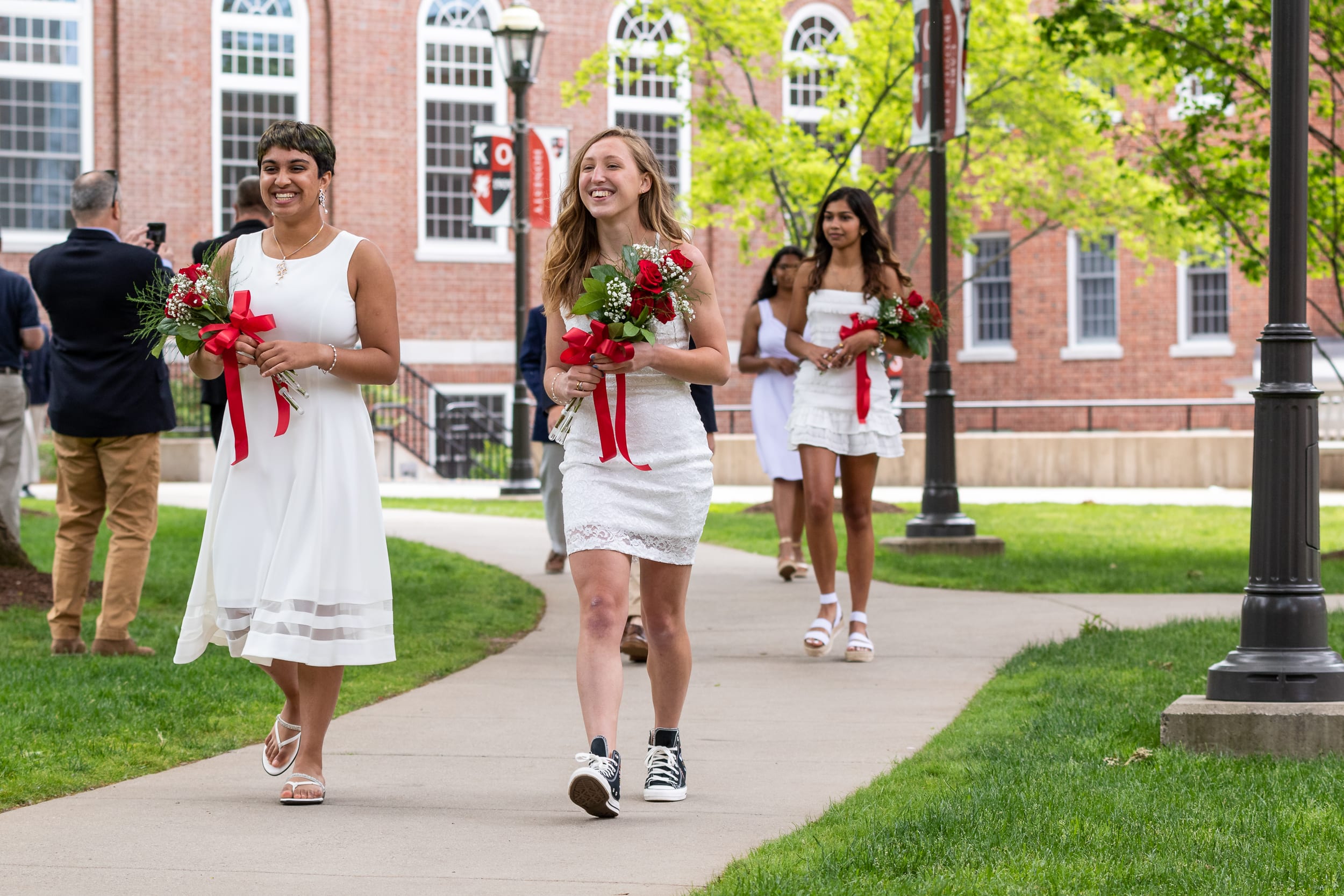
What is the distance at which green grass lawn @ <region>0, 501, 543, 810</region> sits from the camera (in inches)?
225

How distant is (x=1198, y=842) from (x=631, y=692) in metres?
3.48

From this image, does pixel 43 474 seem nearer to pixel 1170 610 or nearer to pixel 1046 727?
pixel 1170 610

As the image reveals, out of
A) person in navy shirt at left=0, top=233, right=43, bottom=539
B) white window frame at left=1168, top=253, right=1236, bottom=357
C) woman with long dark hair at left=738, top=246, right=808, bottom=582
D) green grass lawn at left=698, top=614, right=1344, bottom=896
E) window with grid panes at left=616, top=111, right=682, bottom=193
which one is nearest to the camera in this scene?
green grass lawn at left=698, top=614, right=1344, bottom=896

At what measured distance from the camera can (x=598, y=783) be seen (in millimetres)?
4777

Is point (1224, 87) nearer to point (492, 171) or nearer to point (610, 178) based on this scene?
point (610, 178)

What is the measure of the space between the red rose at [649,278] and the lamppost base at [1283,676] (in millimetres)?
2552

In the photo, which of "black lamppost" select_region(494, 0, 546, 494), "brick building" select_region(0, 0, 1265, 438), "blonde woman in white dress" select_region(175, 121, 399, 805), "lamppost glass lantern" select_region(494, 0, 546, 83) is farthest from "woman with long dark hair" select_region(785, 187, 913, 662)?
"brick building" select_region(0, 0, 1265, 438)

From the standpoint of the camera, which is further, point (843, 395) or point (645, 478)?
point (843, 395)

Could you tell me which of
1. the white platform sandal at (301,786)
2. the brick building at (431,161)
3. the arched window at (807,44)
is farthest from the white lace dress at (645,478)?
the arched window at (807,44)

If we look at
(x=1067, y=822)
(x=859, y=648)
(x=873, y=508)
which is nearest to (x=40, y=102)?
(x=873, y=508)

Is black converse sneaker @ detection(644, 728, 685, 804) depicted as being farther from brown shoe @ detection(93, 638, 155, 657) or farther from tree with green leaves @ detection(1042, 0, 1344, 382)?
tree with green leaves @ detection(1042, 0, 1344, 382)

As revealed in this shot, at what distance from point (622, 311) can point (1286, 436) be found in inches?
101

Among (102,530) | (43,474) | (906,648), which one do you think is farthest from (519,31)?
(906,648)

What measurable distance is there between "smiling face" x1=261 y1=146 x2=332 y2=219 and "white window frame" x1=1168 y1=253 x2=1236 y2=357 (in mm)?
27377
